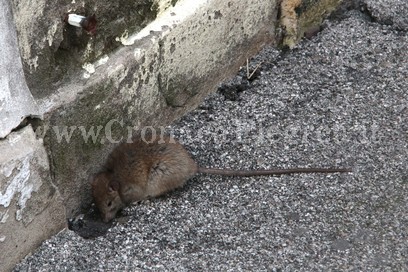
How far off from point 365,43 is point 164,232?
2.44m

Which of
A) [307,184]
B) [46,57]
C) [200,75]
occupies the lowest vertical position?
[307,184]

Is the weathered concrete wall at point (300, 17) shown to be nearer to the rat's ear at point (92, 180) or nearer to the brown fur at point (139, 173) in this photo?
the brown fur at point (139, 173)

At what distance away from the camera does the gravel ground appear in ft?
12.6

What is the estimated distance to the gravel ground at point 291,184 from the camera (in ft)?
12.6

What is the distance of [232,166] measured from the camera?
177 inches

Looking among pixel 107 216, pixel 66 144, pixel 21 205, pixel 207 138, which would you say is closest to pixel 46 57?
pixel 66 144

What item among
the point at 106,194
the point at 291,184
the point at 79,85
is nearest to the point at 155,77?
the point at 79,85

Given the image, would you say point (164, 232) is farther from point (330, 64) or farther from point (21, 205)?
point (330, 64)

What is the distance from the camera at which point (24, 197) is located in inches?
144

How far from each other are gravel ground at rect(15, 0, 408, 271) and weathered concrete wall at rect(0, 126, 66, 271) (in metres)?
0.11

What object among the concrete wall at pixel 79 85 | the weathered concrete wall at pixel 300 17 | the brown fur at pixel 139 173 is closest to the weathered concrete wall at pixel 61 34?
the concrete wall at pixel 79 85

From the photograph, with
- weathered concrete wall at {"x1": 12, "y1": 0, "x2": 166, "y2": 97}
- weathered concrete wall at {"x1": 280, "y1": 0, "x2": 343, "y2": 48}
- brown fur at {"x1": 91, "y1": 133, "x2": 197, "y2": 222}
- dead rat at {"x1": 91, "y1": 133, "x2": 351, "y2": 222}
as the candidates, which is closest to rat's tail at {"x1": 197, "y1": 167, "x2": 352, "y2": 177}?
dead rat at {"x1": 91, "y1": 133, "x2": 351, "y2": 222}

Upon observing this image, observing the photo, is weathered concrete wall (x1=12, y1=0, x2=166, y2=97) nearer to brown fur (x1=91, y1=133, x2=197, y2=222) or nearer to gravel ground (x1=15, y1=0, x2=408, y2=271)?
brown fur (x1=91, y1=133, x2=197, y2=222)

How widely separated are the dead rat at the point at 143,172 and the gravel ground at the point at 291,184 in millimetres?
64
